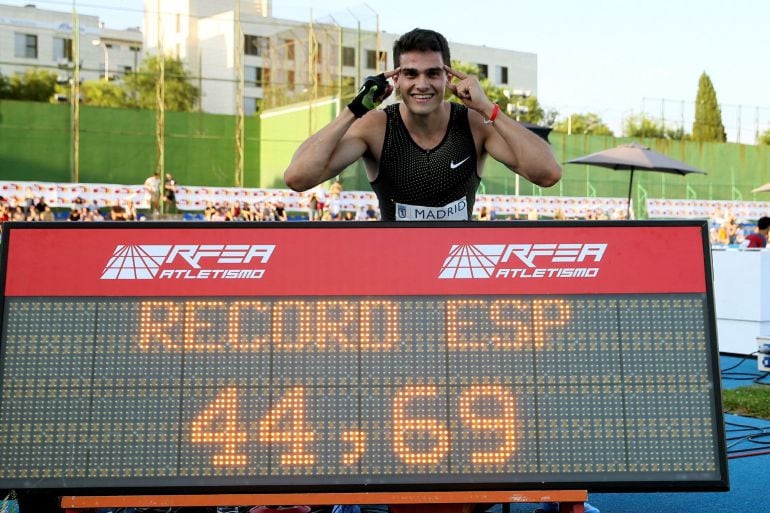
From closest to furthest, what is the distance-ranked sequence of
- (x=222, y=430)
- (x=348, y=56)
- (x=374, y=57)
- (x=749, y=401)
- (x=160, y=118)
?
(x=222, y=430) < (x=749, y=401) < (x=160, y=118) < (x=348, y=56) < (x=374, y=57)

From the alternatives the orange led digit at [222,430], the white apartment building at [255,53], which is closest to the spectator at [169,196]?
the white apartment building at [255,53]

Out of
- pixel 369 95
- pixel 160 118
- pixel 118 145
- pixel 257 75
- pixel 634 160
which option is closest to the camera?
pixel 369 95

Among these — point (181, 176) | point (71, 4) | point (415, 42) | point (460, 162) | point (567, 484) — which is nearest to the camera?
point (567, 484)

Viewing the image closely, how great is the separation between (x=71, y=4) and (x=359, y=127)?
34.9 m

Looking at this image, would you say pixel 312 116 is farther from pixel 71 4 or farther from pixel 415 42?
pixel 415 42

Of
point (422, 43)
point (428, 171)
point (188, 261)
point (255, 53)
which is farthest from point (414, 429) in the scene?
point (255, 53)

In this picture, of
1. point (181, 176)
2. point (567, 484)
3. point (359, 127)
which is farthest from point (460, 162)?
point (181, 176)

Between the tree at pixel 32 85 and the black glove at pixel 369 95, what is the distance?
1454 inches

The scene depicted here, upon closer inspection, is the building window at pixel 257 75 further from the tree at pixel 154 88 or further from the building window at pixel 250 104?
the tree at pixel 154 88

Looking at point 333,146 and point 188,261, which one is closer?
point 188,261

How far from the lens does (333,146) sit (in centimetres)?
351

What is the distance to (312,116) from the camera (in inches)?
1515

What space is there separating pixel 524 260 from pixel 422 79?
940 mm

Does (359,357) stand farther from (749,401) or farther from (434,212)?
(749,401)
